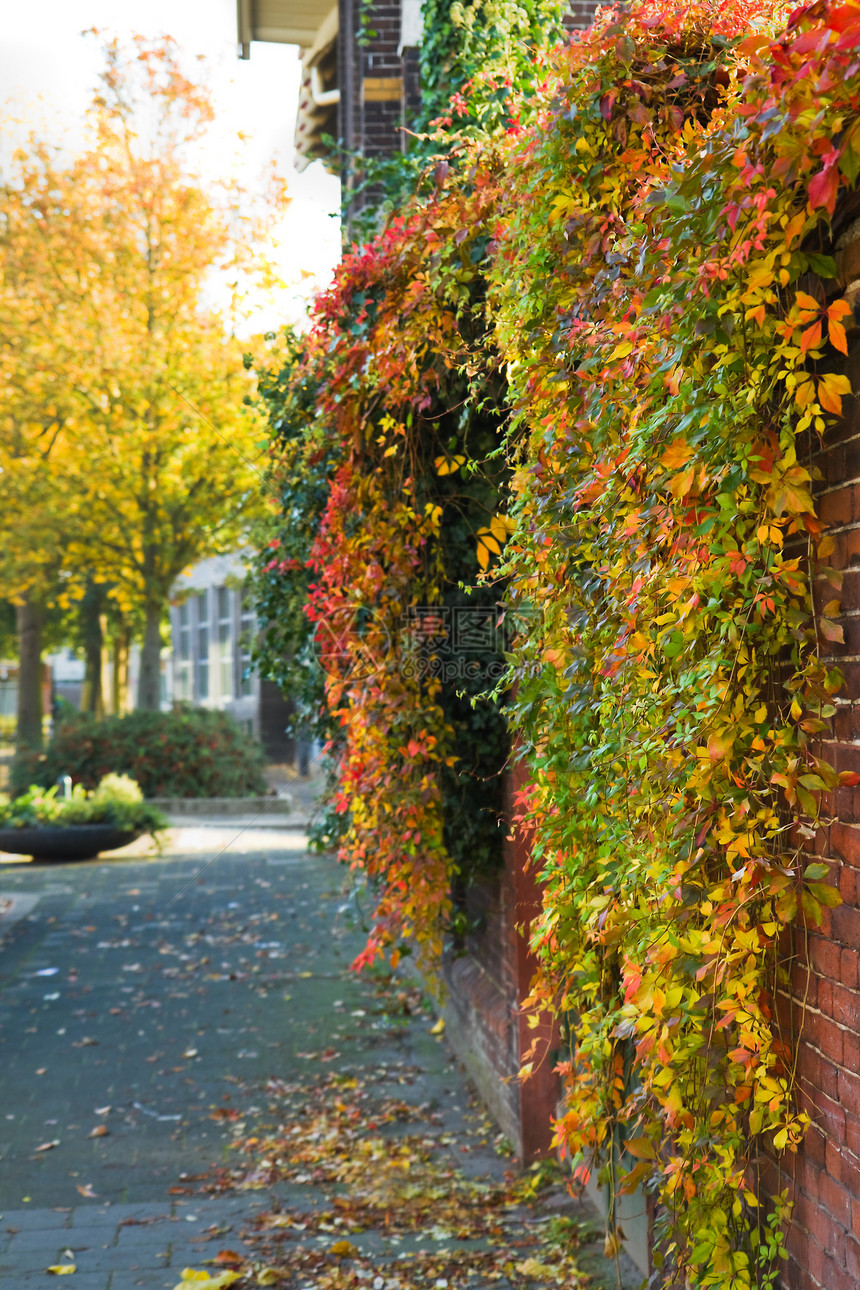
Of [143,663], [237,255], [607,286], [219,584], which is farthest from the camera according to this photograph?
[219,584]

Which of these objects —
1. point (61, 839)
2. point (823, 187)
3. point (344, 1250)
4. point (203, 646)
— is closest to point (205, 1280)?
point (344, 1250)

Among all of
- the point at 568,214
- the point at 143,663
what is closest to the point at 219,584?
the point at 143,663

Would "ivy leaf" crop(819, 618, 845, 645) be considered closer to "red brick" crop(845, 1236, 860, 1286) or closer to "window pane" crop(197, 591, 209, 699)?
"red brick" crop(845, 1236, 860, 1286)

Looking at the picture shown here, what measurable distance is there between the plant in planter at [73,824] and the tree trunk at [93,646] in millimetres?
11647

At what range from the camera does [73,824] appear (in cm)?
1236

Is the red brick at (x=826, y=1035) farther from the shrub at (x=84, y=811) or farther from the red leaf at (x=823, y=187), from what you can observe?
the shrub at (x=84, y=811)

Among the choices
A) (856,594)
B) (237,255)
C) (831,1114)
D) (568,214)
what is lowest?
(831,1114)

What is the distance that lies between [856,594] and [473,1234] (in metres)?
2.97

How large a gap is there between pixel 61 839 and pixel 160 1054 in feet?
22.5

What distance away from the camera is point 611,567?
245 cm

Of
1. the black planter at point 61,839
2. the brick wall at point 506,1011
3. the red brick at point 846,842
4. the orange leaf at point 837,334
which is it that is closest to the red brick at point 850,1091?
the red brick at point 846,842

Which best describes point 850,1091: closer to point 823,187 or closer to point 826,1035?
point 826,1035

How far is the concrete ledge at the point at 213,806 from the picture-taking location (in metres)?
15.7

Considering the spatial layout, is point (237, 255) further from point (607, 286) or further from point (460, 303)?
point (607, 286)
